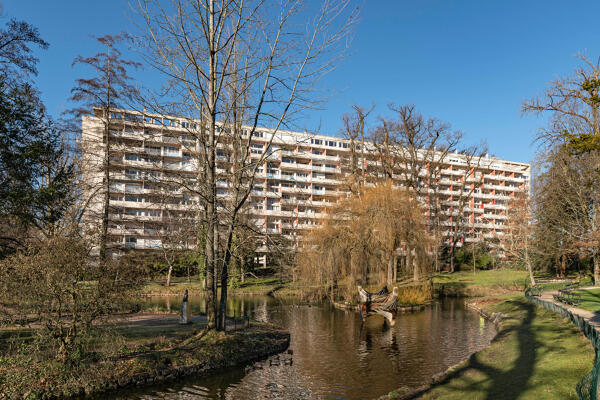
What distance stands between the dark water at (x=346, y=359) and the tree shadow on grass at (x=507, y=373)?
137 cm

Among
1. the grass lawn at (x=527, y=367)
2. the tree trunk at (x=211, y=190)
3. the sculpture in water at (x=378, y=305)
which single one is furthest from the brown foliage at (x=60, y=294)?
the sculpture in water at (x=378, y=305)

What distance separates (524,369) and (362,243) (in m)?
20.1

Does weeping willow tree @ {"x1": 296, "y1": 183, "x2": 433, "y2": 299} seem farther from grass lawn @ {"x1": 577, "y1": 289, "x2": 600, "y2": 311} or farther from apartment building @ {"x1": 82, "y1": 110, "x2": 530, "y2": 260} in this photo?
grass lawn @ {"x1": 577, "y1": 289, "x2": 600, "y2": 311}

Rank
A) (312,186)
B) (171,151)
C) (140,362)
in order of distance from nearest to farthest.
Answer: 1. (140,362)
2. (171,151)
3. (312,186)

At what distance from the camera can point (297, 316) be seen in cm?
2669

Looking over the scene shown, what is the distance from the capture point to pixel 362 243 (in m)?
31.7

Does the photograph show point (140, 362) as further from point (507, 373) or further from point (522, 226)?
point (522, 226)

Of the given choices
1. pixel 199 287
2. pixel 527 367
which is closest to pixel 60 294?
pixel 527 367

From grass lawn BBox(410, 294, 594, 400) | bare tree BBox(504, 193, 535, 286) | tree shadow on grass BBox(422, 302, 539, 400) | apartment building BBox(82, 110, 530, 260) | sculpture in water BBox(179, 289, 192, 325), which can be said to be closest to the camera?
grass lawn BBox(410, 294, 594, 400)

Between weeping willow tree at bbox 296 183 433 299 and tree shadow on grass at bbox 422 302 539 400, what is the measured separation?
Result: 1546 centimetres

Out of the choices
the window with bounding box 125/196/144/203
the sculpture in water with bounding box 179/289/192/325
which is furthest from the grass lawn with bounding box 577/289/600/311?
the window with bounding box 125/196/144/203

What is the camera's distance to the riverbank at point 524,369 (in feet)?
32.3

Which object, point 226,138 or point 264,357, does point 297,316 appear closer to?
point 264,357

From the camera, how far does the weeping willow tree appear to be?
31.2 meters
